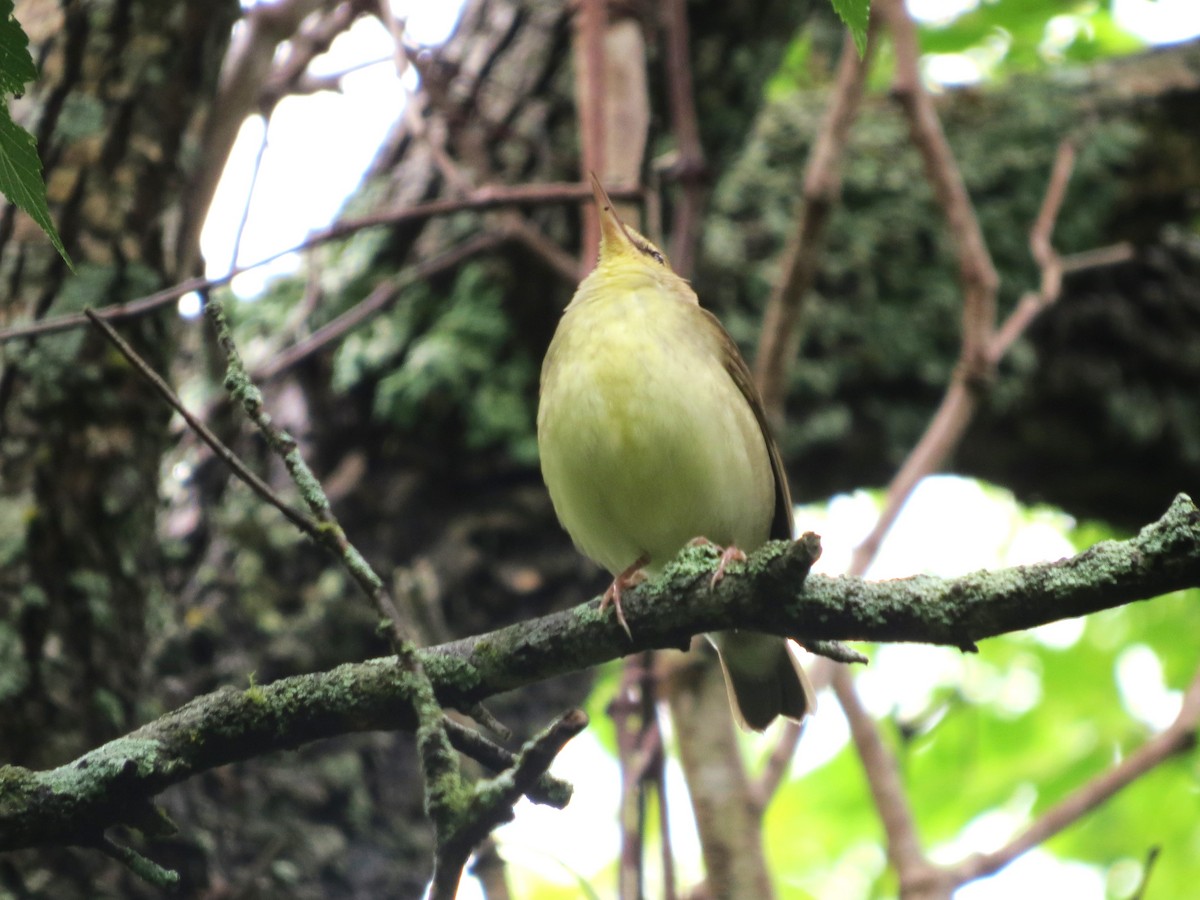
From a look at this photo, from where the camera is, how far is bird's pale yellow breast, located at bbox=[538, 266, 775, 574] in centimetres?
331

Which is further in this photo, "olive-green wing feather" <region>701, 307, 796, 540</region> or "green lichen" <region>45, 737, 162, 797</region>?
"olive-green wing feather" <region>701, 307, 796, 540</region>

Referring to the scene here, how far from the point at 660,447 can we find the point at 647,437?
0.04 meters

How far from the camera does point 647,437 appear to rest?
130 inches

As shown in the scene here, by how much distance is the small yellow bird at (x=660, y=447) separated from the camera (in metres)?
3.32

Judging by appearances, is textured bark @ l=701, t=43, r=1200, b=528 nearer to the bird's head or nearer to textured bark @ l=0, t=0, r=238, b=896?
the bird's head

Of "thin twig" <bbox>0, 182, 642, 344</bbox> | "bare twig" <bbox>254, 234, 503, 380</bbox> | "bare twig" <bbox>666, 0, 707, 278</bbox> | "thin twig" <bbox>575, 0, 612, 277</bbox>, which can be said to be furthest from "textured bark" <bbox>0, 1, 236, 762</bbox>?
"bare twig" <bbox>666, 0, 707, 278</bbox>

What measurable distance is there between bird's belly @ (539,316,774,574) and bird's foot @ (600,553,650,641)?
59mm

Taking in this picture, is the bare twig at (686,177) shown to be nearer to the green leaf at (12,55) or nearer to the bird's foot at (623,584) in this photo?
the bird's foot at (623,584)

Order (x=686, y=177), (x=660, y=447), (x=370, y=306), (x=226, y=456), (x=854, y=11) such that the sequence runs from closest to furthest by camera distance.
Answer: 1. (x=854, y=11)
2. (x=226, y=456)
3. (x=660, y=447)
4. (x=686, y=177)
5. (x=370, y=306)

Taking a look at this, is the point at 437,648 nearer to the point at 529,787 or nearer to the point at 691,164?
the point at 529,787

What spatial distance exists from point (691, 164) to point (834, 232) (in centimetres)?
134

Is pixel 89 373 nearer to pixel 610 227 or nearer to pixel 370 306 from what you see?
pixel 370 306

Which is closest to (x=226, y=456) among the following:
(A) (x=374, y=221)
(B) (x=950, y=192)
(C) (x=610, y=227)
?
(A) (x=374, y=221)

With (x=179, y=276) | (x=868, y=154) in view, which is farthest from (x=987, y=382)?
(x=179, y=276)
